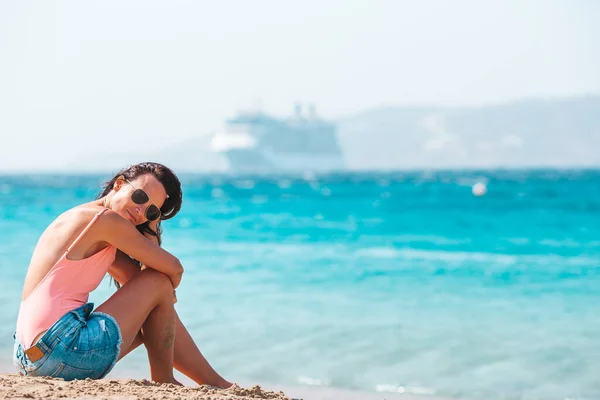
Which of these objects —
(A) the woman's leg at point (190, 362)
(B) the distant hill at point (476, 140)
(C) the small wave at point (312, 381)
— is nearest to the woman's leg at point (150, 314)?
(A) the woman's leg at point (190, 362)

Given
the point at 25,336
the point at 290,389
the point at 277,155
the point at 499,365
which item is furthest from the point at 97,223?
the point at 277,155

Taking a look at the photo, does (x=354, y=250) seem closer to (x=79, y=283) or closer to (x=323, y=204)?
(x=79, y=283)

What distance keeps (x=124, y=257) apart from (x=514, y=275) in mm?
5397

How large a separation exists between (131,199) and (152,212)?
0.24 feet

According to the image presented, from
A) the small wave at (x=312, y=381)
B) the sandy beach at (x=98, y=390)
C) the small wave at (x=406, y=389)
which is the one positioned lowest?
the sandy beach at (x=98, y=390)

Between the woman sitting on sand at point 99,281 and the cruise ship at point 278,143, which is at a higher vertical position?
the cruise ship at point 278,143

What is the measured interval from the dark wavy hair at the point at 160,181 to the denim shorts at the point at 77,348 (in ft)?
1.07

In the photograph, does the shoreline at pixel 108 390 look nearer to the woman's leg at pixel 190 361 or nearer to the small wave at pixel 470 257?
the woman's leg at pixel 190 361

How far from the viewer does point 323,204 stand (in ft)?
71.4

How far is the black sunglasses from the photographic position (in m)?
2.34

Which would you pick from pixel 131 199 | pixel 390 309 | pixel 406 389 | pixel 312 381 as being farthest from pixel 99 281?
pixel 390 309

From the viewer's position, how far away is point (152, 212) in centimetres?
237

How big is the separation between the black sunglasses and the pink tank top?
0.11 meters

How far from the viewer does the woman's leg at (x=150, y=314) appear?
2.37 meters
